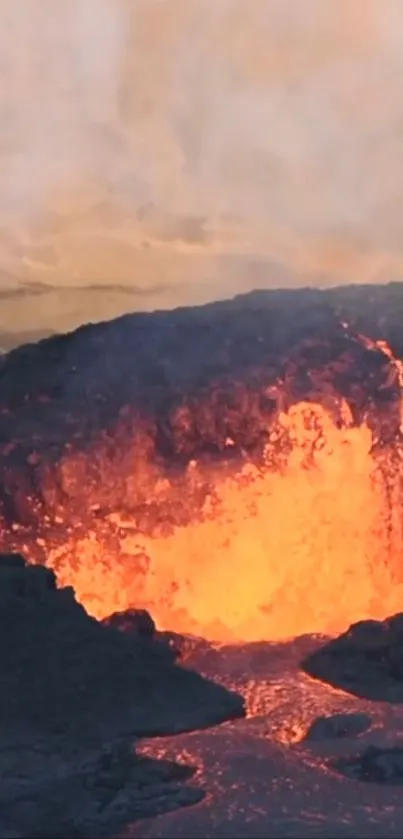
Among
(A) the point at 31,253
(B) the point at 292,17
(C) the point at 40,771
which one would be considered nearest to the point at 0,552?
(A) the point at 31,253

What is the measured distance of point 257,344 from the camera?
554cm

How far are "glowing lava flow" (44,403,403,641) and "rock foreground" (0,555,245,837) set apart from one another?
62 centimetres

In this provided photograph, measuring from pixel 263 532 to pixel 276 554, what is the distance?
12cm

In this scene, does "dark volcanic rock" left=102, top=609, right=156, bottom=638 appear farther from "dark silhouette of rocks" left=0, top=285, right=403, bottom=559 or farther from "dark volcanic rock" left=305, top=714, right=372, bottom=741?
"dark volcanic rock" left=305, top=714, right=372, bottom=741

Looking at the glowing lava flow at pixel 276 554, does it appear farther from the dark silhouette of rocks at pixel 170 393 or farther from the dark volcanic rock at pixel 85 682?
the dark volcanic rock at pixel 85 682

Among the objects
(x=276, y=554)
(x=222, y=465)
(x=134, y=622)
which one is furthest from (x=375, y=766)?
(x=222, y=465)

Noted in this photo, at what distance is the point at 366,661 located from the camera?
4594 mm

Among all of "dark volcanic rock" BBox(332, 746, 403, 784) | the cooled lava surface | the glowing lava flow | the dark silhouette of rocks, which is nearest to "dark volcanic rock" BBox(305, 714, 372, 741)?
"dark volcanic rock" BBox(332, 746, 403, 784)

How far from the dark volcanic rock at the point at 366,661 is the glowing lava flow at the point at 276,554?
636 millimetres

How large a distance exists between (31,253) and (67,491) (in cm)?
105

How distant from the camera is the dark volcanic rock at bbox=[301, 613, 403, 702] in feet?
14.4

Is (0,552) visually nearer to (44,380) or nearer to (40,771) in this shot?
(44,380)

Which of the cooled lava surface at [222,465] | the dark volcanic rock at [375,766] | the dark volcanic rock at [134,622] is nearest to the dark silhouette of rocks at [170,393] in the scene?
the cooled lava surface at [222,465]

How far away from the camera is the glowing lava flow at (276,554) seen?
17.5ft
